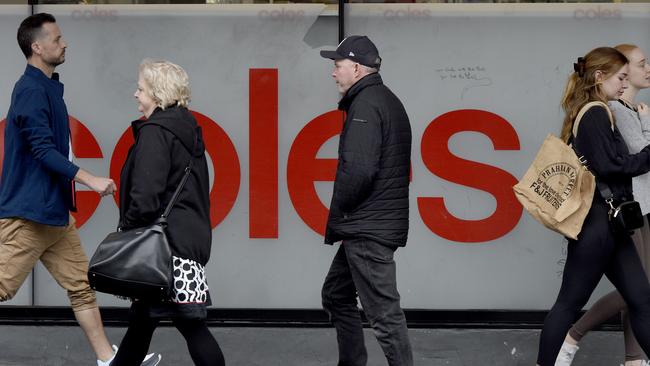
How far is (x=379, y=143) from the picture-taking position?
583 cm

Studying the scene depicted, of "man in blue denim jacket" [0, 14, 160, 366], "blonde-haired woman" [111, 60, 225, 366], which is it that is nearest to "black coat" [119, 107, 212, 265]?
"blonde-haired woman" [111, 60, 225, 366]

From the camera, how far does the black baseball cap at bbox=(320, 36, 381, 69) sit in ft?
19.5

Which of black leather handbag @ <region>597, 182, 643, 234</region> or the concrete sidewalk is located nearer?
black leather handbag @ <region>597, 182, 643, 234</region>

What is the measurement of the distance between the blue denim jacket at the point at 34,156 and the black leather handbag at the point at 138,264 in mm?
835

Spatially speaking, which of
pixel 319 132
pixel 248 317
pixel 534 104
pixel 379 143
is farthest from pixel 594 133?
pixel 248 317

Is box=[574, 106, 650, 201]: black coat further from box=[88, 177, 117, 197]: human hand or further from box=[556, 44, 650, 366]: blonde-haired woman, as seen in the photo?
box=[88, 177, 117, 197]: human hand

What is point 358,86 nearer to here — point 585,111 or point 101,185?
point 585,111

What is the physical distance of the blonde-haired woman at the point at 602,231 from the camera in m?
6.03

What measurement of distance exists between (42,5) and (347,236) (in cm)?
295

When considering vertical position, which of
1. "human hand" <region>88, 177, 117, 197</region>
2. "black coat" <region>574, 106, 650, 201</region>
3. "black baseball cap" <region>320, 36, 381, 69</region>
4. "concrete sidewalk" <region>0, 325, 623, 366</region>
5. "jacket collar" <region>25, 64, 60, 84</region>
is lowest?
"concrete sidewalk" <region>0, 325, 623, 366</region>

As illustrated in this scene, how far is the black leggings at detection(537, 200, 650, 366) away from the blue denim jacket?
8.56ft

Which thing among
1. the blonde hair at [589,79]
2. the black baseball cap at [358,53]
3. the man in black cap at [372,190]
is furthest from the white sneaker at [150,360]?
the blonde hair at [589,79]

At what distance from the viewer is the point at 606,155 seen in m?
6.02

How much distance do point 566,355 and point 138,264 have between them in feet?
8.15
